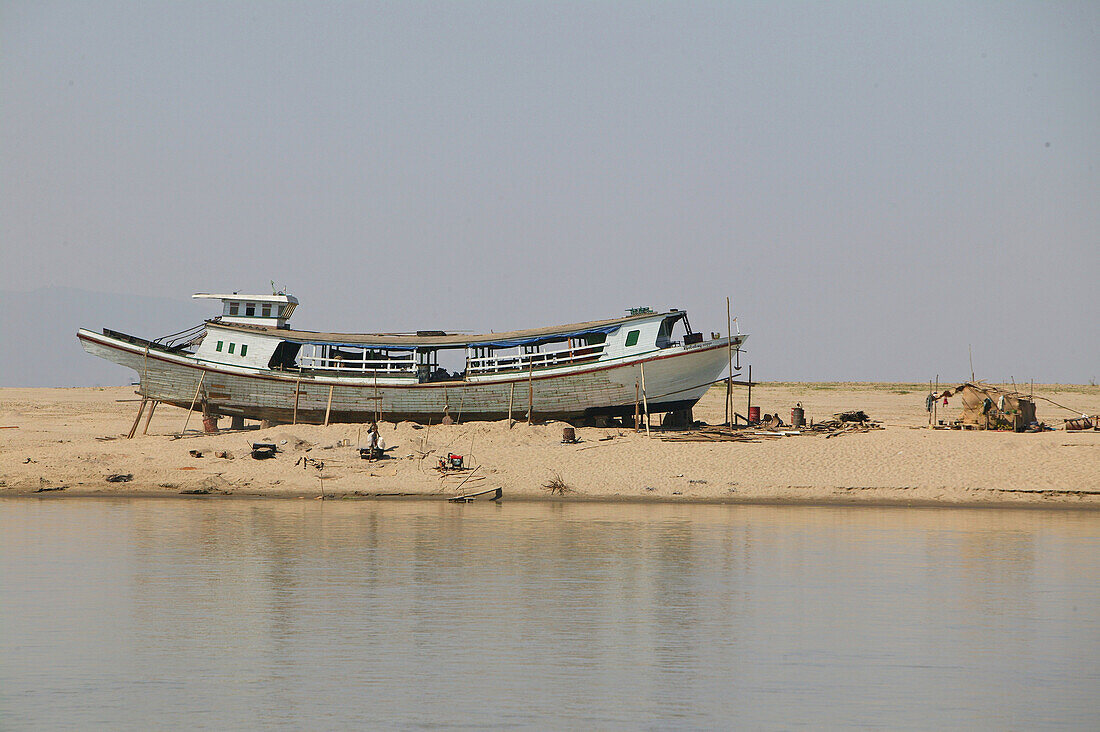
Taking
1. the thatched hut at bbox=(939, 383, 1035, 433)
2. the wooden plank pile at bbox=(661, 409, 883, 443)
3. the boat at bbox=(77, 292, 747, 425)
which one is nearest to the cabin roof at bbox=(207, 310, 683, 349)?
the boat at bbox=(77, 292, 747, 425)

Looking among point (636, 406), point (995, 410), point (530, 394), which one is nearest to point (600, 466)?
point (636, 406)

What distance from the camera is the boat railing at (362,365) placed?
39.4 m

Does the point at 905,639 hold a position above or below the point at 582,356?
below

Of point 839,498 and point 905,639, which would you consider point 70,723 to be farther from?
point 839,498

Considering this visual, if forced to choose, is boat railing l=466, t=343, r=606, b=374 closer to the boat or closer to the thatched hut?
the boat

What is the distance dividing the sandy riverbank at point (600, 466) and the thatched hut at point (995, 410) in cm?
115

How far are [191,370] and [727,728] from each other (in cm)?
3225

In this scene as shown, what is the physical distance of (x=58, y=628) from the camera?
16.6 metres

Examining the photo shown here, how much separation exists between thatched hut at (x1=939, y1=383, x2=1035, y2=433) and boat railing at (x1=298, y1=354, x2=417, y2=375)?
67.6ft

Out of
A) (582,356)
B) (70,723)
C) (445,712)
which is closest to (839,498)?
(582,356)

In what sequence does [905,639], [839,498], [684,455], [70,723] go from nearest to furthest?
1. [70,723]
2. [905,639]
3. [839,498]
4. [684,455]

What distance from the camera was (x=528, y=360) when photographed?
129ft

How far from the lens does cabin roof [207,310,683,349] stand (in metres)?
38.3

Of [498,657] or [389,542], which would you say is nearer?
[498,657]
